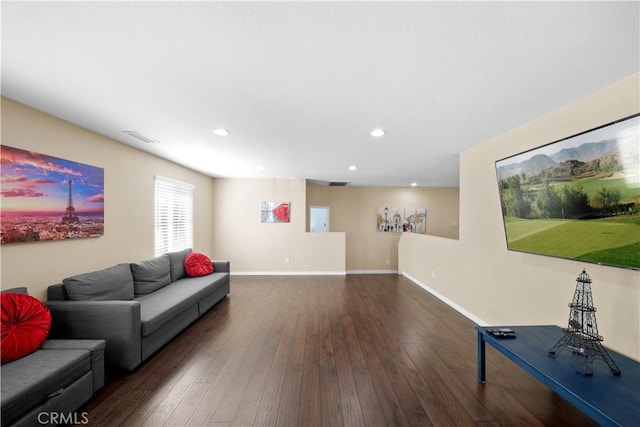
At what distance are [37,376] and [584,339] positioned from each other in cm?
364

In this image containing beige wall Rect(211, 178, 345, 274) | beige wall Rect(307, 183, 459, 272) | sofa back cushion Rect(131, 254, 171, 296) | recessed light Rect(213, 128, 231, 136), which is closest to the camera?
recessed light Rect(213, 128, 231, 136)

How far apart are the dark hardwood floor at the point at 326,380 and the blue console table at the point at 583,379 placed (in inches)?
17.1

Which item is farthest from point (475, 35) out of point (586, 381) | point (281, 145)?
point (281, 145)

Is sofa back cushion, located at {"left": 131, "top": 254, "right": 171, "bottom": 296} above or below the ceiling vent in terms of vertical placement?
below

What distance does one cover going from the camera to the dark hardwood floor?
187 cm

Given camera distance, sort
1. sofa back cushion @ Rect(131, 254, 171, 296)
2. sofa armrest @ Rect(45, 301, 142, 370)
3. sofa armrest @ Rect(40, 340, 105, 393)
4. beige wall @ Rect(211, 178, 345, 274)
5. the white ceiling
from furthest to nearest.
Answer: beige wall @ Rect(211, 178, 345, 274)
sofa back cushion @ Rect(131, 254, 171, 296)
sofa armrest @ Rect(45, 301, 142, 370)
sofa armrest @ Rect(40, 340, 105, 393)
the white ceiling

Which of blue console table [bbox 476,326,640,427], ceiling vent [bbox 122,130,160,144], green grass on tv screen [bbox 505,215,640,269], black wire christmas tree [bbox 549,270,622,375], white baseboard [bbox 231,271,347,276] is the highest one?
ceiling vent [bbox 122,130,160,144]

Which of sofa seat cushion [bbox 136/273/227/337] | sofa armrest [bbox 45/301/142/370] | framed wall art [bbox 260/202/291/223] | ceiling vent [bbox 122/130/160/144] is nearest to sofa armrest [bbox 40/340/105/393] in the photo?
sofa armrest [bbox 45/301/142/370]

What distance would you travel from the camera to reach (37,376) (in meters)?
1.62

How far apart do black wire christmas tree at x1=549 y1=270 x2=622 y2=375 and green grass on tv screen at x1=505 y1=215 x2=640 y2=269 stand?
9.0 inches

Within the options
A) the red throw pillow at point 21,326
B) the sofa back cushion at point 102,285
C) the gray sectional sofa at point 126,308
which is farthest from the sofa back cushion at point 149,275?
the red throw pillow at point 21,326

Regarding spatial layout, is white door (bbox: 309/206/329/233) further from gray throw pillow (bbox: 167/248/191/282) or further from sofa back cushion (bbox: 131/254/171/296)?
sofa back cushion (bbox: 131/254/171/296)

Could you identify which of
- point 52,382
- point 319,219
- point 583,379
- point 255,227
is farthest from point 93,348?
point 319,219

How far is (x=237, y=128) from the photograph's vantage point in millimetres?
2938
